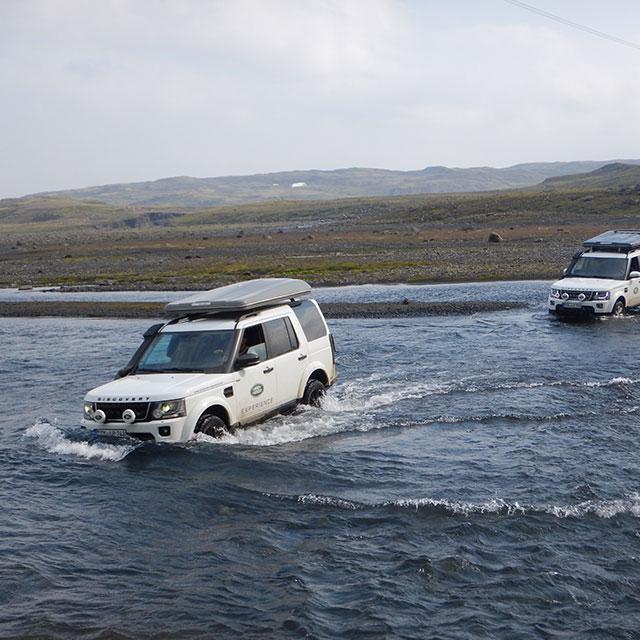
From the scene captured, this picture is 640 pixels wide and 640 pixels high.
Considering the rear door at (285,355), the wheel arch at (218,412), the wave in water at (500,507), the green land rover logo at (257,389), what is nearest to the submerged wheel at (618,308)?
the rear door at (285,355)

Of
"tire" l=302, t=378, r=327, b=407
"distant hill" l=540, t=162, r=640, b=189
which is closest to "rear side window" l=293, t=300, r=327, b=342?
"tire" l=302, t=378, r=327, b=407

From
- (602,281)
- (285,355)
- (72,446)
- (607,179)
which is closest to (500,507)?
(285,355)

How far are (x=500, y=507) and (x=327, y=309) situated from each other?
810 inches

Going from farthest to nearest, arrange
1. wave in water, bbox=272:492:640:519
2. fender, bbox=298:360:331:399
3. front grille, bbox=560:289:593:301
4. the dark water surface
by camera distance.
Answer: front grille, bbox=560:289:593:301 < fender, bbox=298:360:331:399 < wave in water, bbox=272:492:640:519 < the dark water surface

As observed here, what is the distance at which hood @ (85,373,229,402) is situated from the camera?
12.3 m

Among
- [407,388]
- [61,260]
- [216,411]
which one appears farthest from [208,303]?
[61,260]

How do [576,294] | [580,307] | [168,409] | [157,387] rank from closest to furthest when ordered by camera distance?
[168,409] < [157,387] < [580,307] < [576,294]

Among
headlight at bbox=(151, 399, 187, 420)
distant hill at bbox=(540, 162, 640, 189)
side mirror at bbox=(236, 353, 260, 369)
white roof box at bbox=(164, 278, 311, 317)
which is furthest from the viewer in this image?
distant hill at bbox=(540, 162, 640, 189)

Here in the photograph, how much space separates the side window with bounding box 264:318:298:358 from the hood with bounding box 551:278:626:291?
42.3ft

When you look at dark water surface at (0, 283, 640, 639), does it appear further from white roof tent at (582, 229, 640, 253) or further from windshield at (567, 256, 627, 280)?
white roof tent at (582, 229, 640, 253)

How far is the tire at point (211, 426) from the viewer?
12578 millimetres

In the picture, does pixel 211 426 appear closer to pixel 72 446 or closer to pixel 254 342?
pixel 254 342

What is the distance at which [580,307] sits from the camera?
2516 centimetres

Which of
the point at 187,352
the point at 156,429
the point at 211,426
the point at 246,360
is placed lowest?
the point at 211,426
